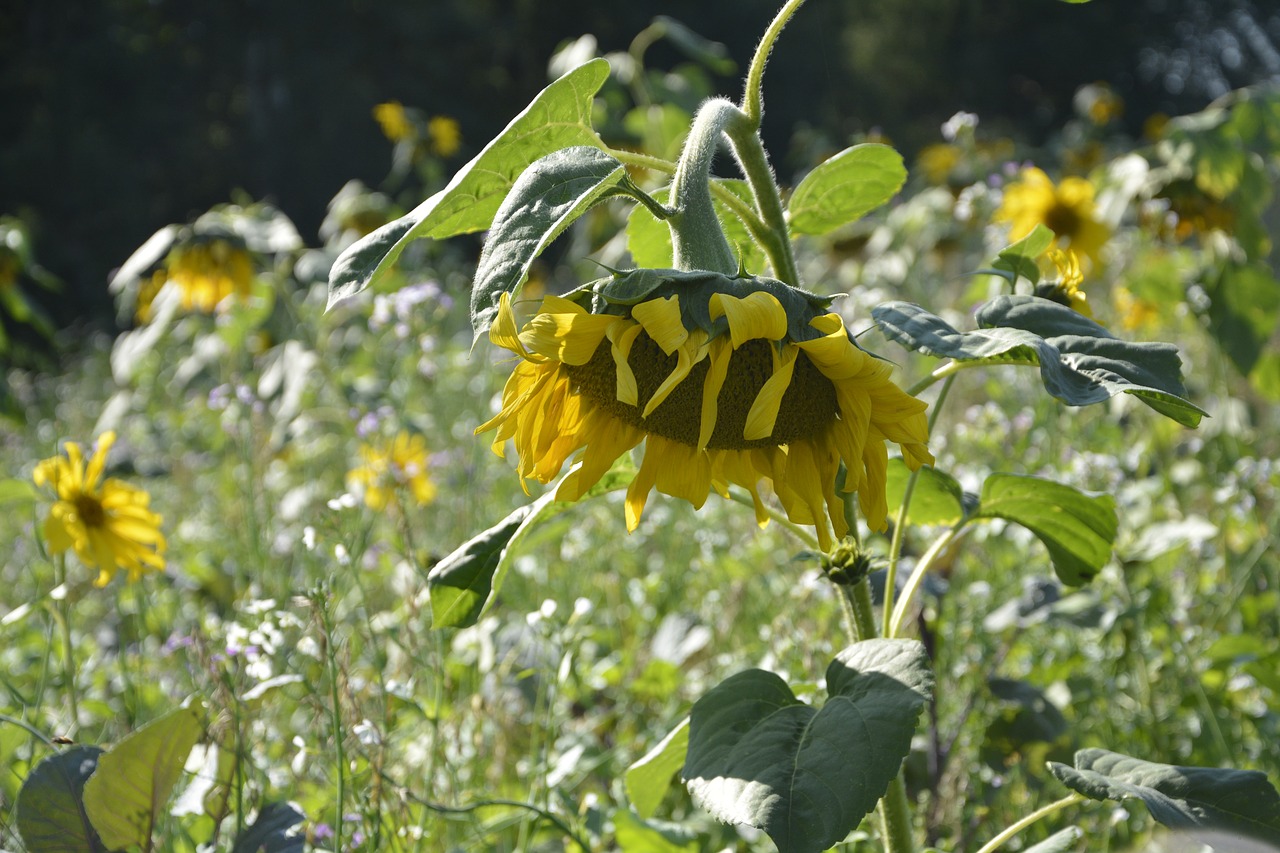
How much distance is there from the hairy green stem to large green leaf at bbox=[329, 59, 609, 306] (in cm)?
8

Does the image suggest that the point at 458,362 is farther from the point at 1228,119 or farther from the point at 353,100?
the point at 353,100

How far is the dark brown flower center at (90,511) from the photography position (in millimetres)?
1225

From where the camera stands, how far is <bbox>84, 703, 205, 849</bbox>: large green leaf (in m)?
0.66

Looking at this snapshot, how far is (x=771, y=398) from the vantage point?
56 cm

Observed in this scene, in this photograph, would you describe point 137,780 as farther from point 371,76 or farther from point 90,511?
point 371,76

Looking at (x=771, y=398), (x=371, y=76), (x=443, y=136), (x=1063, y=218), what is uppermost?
(x=771, y=398)

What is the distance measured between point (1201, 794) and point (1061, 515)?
8.6 inches

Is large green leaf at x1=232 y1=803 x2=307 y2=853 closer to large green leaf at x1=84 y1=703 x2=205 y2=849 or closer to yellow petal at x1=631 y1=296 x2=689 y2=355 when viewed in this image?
large green leaf at x1=84 y1=703 x2=205 y2=849

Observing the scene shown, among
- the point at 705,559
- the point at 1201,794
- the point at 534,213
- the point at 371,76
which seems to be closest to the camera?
the point at 534,213

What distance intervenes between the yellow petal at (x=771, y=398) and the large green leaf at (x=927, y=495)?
0.81 ft

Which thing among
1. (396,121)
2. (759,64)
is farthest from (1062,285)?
(396,121)

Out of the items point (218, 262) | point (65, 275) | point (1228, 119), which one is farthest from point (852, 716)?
point (65, 275)

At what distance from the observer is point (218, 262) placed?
2066 millimetres

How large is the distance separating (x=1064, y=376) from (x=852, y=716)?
212 mm
